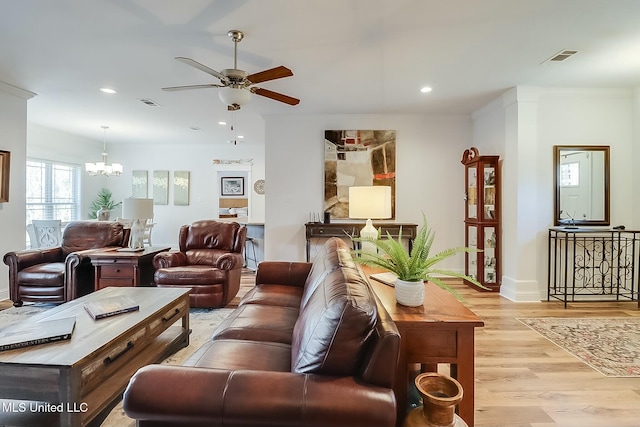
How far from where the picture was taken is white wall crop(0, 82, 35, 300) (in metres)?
4.20

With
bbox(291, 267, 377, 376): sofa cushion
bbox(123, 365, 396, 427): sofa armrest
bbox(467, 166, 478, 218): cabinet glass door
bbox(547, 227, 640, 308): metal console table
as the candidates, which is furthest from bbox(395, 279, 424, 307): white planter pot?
bbox(467, 166, 478, 218): cabinet glass door

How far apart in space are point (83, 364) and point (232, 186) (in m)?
6.99

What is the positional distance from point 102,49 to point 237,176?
17.1 feet

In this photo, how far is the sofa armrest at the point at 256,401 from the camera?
1.00 metres

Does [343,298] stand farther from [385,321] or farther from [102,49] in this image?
[102,49]

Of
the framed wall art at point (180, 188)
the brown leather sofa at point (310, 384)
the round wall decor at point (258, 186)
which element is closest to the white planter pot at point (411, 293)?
the brown leather sofa at point (310, 384)

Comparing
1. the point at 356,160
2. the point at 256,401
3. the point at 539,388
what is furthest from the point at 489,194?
the point at 256,401

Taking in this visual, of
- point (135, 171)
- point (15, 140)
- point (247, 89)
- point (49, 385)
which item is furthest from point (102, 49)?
point (135, 171)

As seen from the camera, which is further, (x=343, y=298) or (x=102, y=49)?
(x=102, y=49)

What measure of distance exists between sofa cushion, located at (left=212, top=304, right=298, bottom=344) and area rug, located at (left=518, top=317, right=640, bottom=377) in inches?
92.3

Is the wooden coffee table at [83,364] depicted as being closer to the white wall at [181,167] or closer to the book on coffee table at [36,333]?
the book on coffee table at [36,333]

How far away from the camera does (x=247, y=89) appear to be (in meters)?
2.82

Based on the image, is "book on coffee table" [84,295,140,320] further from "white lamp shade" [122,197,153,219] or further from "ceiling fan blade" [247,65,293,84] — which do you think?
"ceiling fan blade" [247,65,293,84]

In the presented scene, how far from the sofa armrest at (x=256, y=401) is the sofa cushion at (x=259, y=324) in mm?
750
